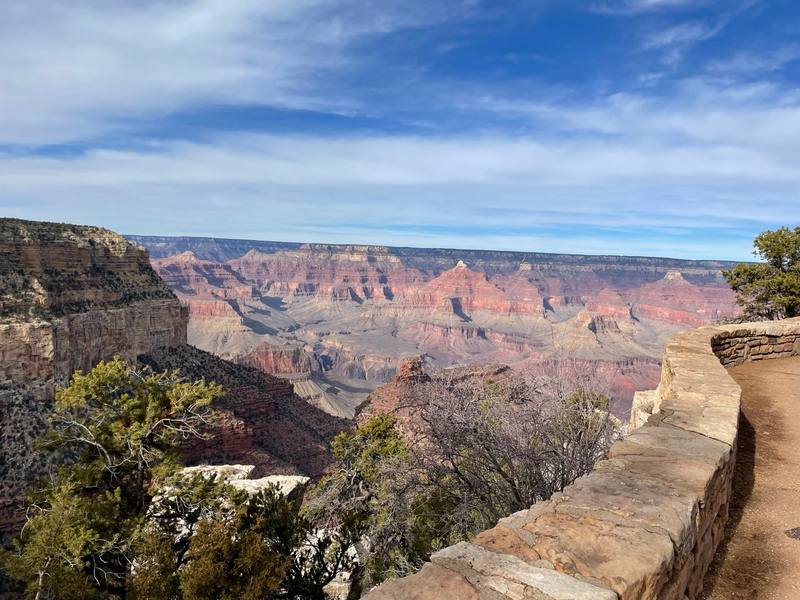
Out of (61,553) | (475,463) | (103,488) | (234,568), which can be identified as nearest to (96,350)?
(103,488)

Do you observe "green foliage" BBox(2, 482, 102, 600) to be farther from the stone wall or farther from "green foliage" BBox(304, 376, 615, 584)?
the stone wall

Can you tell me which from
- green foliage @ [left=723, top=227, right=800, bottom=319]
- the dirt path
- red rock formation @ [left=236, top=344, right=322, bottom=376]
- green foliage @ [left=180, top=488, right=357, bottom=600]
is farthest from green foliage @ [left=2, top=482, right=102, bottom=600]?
red rock formation @ [left=236, top=344, right=322, bottom=376]

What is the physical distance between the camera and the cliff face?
31000 mm

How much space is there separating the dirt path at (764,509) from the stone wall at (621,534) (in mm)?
223

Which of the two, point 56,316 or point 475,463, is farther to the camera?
point 56,316

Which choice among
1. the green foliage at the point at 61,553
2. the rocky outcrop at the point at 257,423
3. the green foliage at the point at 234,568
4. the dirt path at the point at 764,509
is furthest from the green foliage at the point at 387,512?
the rocky outcrop at the point at 257,423

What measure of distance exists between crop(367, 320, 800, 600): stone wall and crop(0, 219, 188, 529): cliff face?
29532mm

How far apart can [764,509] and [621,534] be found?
3216mm

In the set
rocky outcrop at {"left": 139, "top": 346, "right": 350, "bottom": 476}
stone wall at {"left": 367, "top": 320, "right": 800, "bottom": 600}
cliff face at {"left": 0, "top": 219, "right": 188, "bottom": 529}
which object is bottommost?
rocky outcrop at {"left": 139, "top": 346, "right": 350, "bottom": 476}

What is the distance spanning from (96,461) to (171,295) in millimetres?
53609

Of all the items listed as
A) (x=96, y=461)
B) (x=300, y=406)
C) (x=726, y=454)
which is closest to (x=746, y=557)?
(x=726, y=454)

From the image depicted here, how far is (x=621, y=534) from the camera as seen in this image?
357 centimetres

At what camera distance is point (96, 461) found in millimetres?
10750

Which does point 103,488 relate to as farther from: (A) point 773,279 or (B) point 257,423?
(B) point 257,423
